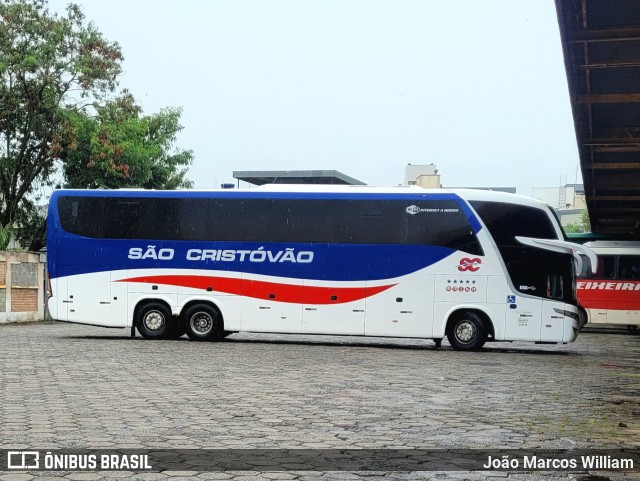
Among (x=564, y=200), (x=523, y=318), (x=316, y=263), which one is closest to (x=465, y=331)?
(x=523, y=318)

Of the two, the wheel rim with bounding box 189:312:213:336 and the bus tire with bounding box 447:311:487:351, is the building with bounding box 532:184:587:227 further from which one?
the wheel rim with bounding box 189:312:213:336

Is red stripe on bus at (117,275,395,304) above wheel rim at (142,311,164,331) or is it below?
above

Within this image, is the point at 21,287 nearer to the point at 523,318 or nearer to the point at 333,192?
the point at 333,192

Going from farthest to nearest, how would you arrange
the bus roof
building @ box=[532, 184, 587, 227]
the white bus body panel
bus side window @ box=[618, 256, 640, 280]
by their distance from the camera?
building @ box=[532, 184, 587, 227] < bus side window @ box=[618, 256, 640, 280] < the white bus body panel < the bus roof

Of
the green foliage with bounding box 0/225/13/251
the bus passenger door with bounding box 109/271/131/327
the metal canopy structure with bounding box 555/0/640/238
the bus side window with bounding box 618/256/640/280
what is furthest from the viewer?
the bus side window with bounding box 618/256/640/280

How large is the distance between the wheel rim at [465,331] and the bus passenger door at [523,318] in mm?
726

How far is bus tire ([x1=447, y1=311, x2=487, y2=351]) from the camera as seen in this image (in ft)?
66.5

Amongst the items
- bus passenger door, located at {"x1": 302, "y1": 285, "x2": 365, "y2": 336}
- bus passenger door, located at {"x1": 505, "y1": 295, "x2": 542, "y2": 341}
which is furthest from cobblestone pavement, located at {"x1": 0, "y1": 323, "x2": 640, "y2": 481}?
bus passenger door, located at {"x1": 302, "y1": 285, "x2": 365, "y2": 336}

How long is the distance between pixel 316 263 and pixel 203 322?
10.00 ft

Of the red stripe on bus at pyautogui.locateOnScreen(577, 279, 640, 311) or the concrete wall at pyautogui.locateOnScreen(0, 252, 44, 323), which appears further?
the red stripe on bus at pyautogui.locateOnScreen(577, 279, 640, 311)

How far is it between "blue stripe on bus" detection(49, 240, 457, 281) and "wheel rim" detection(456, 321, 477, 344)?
138cm

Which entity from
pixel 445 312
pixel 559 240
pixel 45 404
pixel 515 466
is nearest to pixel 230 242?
pixel 445 312

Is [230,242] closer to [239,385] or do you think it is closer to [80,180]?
[239,385]

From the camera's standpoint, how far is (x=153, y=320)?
21.7 m
